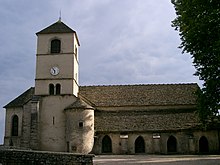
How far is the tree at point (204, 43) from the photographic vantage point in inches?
814

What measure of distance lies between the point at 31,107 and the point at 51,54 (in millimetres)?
7244

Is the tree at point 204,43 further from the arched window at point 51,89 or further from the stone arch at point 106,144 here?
the arched window at point 51,89

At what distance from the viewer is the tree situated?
20672 mm

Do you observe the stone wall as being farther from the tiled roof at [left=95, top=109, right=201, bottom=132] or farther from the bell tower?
the bell tower

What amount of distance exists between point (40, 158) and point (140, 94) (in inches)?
1041

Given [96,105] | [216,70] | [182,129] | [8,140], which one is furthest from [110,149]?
[216,70]

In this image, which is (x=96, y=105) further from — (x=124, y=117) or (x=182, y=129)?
(x=182, y=129)

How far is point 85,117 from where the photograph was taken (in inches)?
1473

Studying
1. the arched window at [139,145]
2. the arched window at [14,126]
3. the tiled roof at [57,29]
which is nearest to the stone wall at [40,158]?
the arched window at [139,145]

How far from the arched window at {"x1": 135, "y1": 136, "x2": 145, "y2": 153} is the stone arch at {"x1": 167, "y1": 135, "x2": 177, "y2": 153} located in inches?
115

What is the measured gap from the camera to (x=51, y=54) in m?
40.8

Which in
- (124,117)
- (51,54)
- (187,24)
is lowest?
(124,117)

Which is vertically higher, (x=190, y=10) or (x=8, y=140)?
(x=190, y=10)

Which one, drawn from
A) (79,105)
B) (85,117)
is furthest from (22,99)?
(85,117)
